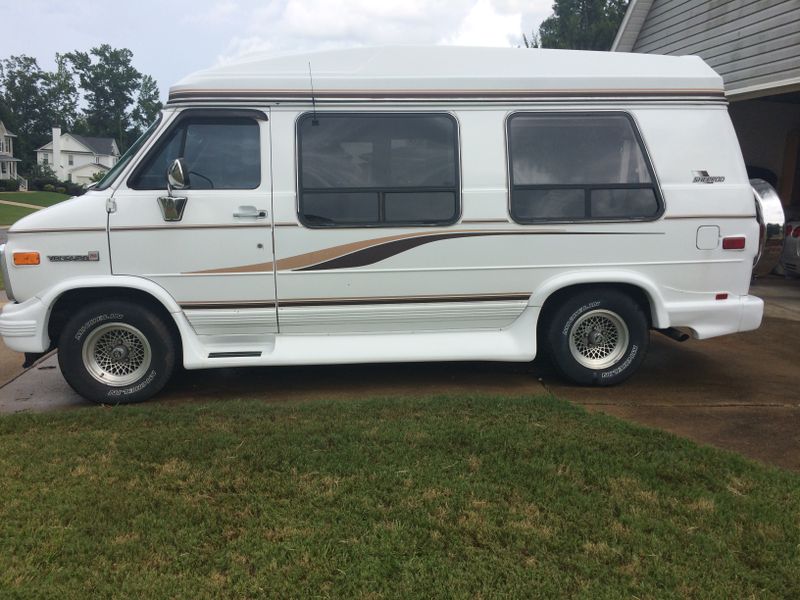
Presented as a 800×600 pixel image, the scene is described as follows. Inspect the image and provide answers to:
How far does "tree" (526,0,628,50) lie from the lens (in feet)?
112

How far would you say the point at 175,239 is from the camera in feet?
15.6

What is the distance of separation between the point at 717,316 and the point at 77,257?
501cm

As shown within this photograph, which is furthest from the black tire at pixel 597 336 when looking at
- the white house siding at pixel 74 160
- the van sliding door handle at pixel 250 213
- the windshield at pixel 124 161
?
the white house siding at pixel 74 160

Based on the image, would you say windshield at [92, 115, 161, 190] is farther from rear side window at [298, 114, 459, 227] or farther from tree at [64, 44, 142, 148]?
tree at [64, 44, 142, 148]

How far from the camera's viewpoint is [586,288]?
17.1ft

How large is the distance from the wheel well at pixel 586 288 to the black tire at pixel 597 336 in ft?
0.10

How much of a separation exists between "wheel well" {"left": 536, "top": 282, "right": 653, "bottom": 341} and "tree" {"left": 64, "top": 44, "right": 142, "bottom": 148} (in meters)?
94.3

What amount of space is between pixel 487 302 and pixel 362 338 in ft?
3.40

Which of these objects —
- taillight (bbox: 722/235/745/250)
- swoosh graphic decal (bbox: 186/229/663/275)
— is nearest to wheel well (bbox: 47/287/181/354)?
swoosh graphic decal (bbox: 186/229/663/275)

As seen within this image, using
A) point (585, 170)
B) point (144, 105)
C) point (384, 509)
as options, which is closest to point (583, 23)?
point (585, 170)

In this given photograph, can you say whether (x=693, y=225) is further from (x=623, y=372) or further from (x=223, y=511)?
(x=223, y=511)

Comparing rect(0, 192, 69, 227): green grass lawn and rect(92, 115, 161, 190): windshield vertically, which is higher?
rect(0, 192, 69, 227): green grass lawn

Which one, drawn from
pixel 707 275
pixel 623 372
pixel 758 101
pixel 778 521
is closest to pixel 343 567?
pixel 778 521

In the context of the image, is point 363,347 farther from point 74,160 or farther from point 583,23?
point 74,160
